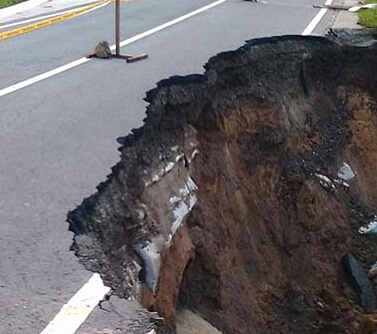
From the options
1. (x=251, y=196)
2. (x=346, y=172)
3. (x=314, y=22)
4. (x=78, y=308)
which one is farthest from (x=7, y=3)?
(x=78, y=308)

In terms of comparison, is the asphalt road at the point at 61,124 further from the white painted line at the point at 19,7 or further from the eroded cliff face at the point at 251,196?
the white painted line at the point at 19,7

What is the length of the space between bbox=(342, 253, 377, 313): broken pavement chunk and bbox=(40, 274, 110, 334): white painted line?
5.91m

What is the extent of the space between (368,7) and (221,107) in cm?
1102

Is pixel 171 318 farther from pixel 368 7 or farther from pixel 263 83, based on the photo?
pixel 368 7

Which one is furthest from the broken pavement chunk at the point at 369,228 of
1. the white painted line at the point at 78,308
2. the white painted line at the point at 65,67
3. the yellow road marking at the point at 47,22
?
the white painted line at the point at 78,308

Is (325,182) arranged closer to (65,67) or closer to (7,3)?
(65,67)

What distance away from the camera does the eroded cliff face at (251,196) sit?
20.6ft

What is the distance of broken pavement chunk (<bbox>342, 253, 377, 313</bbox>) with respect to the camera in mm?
10352

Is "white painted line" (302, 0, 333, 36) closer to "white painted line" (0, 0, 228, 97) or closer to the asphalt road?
the asphalt road

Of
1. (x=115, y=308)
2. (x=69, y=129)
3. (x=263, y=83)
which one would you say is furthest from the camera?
(x=263, y=83)

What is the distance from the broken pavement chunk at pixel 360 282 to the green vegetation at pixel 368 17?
18.2 feet

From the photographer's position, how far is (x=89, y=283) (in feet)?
16.7

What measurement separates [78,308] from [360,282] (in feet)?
21.2

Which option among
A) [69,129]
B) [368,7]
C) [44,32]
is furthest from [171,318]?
[368,7]
